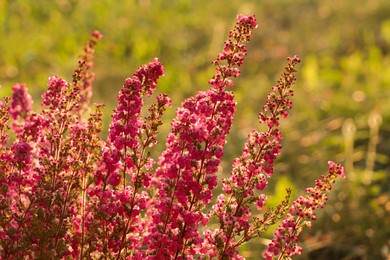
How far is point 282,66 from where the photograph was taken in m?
8.52

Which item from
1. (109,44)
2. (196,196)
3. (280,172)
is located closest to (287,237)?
(196,196)

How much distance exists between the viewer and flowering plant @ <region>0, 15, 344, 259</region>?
7.46 ft

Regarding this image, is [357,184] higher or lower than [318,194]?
higher

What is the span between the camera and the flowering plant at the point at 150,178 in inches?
89.5

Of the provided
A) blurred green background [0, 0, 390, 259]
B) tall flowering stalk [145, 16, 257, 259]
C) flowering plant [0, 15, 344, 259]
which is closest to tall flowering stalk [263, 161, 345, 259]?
flowering plant [0, 15, 344, 259]

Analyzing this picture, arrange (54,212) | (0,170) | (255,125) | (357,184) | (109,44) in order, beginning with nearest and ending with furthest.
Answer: (54,212)
(0,170)
(357,184)
(255,125)
(109,44)

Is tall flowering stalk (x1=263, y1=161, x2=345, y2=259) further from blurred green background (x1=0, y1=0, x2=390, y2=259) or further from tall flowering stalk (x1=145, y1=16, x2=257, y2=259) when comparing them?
blurred green background (x1=0, y1=0, x2=390, y2=259)

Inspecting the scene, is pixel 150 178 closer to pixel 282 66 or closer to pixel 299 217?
pixel 299 217

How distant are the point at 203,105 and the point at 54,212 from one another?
647 mm

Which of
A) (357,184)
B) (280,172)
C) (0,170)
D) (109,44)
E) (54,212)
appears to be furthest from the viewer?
(109,44)

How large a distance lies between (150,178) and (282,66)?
6308 millimetres

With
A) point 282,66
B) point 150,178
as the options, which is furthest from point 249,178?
point 282,66

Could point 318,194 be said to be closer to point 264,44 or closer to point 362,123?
point 362,123

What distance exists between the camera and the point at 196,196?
2328 millimetres
